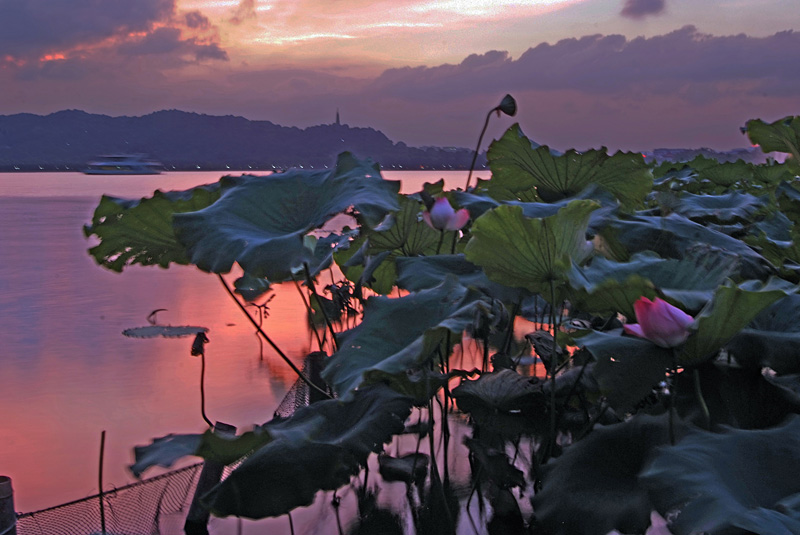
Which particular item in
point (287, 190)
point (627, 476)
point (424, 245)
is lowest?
point (627, 476)

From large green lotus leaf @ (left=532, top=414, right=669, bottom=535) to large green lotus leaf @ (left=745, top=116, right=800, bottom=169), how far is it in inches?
57.9

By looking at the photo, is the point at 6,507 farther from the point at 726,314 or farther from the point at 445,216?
the point at 726,314

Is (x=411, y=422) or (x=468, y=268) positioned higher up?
(x=468, y=268)

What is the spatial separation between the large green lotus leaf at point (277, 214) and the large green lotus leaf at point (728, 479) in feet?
1.73

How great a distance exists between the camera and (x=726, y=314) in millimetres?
726

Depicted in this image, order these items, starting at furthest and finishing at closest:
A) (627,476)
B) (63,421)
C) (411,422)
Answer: (63,421) < (411,422) < (627,476)

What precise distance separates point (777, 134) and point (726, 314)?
1620mm

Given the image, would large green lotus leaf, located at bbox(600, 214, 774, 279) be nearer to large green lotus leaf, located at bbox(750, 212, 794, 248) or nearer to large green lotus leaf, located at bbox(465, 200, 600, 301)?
large green lotus leaf, located at bbox(465, 200, 600, 301)

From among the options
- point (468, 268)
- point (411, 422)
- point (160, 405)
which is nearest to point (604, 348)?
point (468, 268)

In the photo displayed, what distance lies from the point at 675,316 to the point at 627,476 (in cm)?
24

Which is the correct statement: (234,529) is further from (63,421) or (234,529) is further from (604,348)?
(63,421)

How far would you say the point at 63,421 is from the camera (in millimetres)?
2521

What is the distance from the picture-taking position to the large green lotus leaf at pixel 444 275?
44.5 inches

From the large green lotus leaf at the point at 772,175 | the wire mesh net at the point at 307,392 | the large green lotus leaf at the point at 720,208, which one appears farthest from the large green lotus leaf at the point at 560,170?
the large green lotus leaf at the point at 772,175
